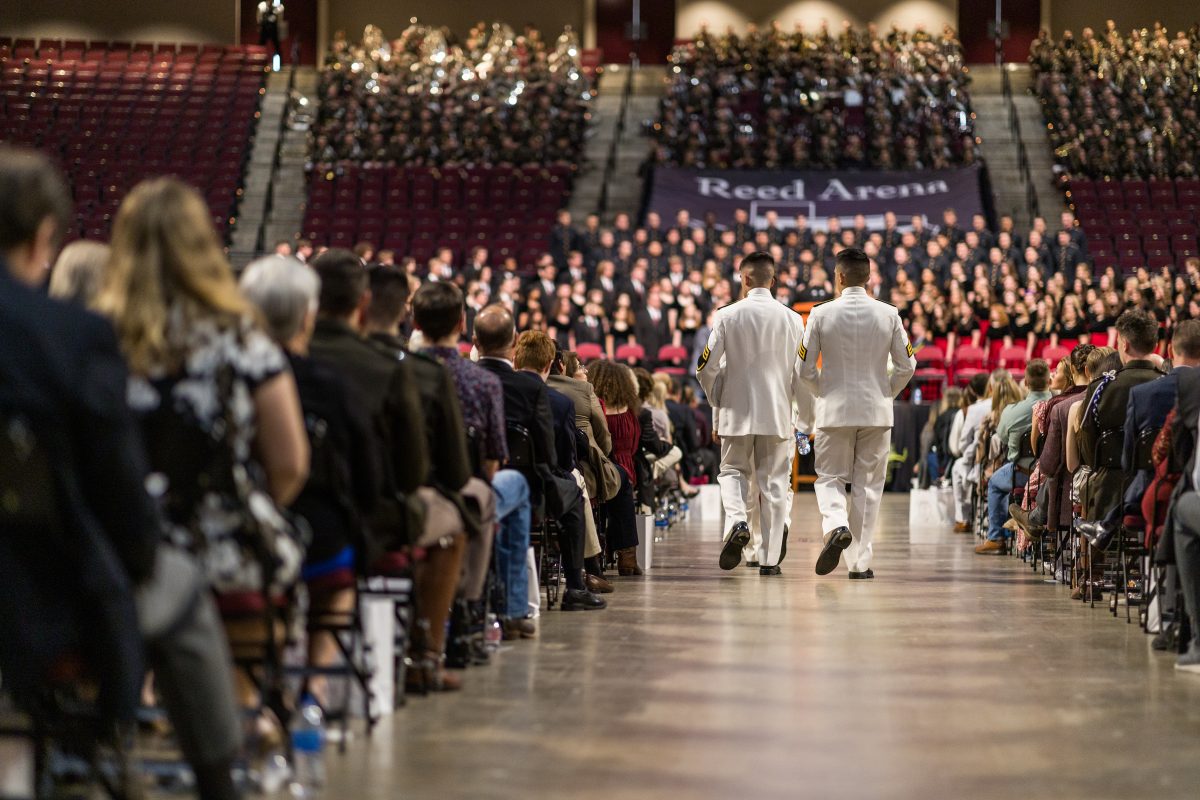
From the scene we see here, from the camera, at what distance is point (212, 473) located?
3002mm

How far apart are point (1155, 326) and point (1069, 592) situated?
5.80ft

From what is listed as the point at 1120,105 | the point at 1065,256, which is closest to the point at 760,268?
the point at 1065,256

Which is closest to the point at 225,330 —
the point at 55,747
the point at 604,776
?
the point at 55,747

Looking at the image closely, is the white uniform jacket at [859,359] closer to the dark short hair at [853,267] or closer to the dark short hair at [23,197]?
the dark short hair at [853,267]

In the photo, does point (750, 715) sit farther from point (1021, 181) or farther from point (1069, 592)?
point (1021, 181)

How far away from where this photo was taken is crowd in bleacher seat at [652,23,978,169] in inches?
866

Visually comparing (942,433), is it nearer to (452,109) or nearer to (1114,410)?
(1114,410)

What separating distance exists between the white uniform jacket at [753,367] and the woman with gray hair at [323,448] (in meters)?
4.71

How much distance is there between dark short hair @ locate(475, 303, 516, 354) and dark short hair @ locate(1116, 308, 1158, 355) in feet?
8.49

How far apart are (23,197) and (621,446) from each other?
19.8 feet

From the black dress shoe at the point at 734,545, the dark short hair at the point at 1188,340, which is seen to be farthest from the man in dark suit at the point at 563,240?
the dark short hair at the point at 1188,340

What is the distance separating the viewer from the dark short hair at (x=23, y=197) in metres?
2.59

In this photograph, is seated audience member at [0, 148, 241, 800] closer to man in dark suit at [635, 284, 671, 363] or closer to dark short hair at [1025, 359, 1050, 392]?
dark short hair at [1025, 359, 1050, 392]

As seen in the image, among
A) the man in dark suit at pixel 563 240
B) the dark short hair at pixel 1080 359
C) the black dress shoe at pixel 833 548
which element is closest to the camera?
the dark short hair at pixel 1080 359
